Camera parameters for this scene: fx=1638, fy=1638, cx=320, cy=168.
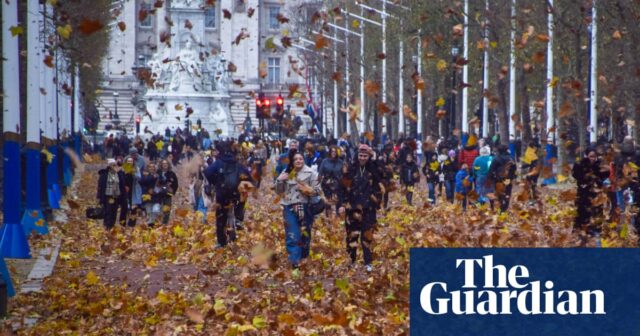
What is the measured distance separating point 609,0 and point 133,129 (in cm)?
6589

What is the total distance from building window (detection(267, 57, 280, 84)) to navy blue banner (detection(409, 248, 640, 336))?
391 feet

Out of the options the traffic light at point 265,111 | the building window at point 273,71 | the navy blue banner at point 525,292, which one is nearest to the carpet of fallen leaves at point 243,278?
the navy blue banner at point 525,292

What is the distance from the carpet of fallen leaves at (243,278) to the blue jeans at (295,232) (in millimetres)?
202

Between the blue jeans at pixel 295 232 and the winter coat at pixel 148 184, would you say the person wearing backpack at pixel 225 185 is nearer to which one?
the blue jeans at pixel 295 232

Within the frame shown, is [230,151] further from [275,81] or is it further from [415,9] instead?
[275,81]

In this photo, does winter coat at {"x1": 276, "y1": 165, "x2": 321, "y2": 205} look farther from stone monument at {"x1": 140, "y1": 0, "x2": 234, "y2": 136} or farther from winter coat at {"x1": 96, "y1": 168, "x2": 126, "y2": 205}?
stone monument at {"x1": 140, "y1": 0, "x2": 234, "y2": 136}

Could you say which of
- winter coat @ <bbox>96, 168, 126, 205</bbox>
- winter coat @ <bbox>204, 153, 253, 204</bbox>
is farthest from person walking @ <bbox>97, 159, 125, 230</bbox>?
winter coat @ <bbox>204, 153, 253, 204</bbox>

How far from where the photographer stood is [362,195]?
19.6 m

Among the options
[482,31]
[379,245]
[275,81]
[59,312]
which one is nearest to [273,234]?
[379,245]

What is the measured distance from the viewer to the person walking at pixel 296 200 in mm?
19578

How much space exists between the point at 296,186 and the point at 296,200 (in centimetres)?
17

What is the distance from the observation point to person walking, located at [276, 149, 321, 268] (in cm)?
1958

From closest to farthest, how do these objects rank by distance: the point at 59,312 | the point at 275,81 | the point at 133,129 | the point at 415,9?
the point at 59,312
the point at 415,9
the point at 133,129
the point at 275,81

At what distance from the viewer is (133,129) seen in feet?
334
